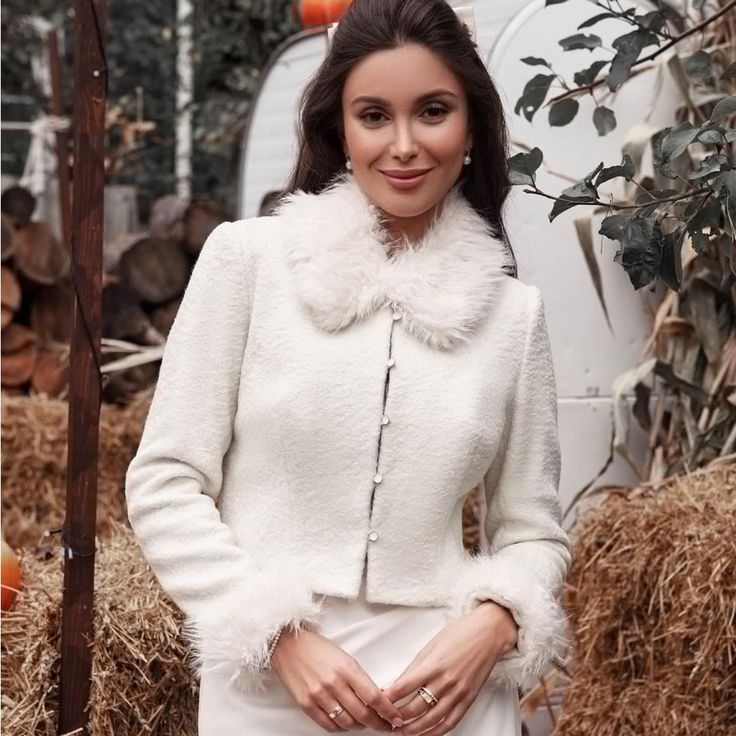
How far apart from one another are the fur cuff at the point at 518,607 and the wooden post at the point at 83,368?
754mm

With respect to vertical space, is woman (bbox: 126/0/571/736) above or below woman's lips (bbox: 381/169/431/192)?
below

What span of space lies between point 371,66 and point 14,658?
1.28 m

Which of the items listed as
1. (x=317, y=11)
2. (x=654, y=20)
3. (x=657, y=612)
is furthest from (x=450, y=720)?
(x=317, y=11)

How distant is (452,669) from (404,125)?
69 centimetres

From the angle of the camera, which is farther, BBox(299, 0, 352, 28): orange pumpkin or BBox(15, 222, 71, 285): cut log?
BBox(15, 222, 71, 285): cut log

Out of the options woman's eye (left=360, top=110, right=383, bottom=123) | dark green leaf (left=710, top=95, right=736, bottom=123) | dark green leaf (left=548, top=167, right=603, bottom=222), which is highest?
dark green leaf (left=710, top=95, right=736, bottom=123)

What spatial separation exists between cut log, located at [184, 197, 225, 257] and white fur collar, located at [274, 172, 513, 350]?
3130mm

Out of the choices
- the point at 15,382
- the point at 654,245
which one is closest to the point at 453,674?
the point at 654,245

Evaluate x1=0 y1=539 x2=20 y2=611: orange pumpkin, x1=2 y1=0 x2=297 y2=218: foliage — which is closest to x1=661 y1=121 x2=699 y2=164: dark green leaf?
x1=0 y1=539 x2=20 y2=611: orange pumpkin

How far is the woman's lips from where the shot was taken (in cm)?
166

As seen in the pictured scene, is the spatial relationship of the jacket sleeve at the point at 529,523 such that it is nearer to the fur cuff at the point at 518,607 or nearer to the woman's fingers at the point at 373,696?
the fur cuff at the point at 518,607

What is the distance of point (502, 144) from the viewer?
1.79 metres

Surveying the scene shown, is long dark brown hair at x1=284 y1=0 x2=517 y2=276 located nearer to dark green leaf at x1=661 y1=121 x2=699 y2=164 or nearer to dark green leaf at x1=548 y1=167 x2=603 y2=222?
dark green leaf at x1=548 y1=167 x2=603 y2=222

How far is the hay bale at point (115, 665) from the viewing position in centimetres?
219
